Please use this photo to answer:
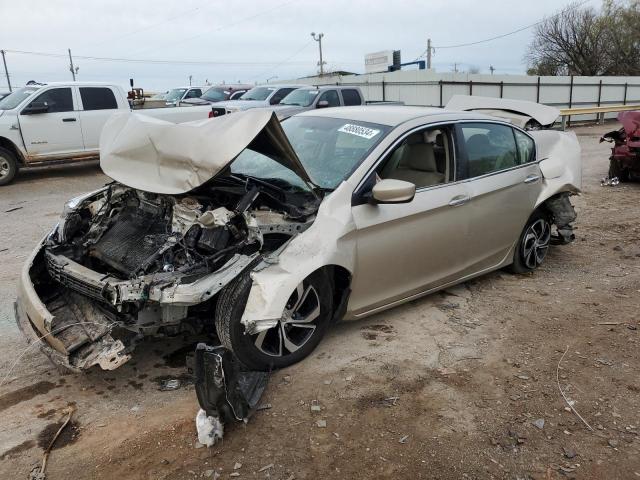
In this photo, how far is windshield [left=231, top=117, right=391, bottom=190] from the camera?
13.2 feet

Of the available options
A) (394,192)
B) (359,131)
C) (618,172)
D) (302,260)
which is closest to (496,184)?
(359,131)

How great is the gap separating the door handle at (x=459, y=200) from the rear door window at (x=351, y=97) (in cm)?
1112

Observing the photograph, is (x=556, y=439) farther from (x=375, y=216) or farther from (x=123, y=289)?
(x=123, y=289)

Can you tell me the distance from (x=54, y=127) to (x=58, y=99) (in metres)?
0.61

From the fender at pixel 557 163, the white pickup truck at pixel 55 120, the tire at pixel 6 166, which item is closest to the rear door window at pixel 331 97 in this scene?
the white pickup truck at pixel 55 120

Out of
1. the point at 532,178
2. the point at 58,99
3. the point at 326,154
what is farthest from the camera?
the point at 58,99

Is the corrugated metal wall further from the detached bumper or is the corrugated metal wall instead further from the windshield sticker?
the detached bumper

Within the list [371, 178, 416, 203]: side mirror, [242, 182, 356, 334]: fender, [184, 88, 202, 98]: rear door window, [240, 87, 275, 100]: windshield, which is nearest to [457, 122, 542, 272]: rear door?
[371, 178, 416, 203]: side mirror

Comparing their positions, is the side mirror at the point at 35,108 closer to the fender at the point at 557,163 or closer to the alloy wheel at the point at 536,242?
the fender at the point at 557,163

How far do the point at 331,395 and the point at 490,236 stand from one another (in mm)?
2295

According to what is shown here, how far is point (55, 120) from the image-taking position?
11.1 m

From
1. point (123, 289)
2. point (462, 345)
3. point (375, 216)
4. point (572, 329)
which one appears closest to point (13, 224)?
point (123, 289)

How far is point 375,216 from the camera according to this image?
153 inches

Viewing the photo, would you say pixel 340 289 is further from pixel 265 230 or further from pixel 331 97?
pixel 331 97
